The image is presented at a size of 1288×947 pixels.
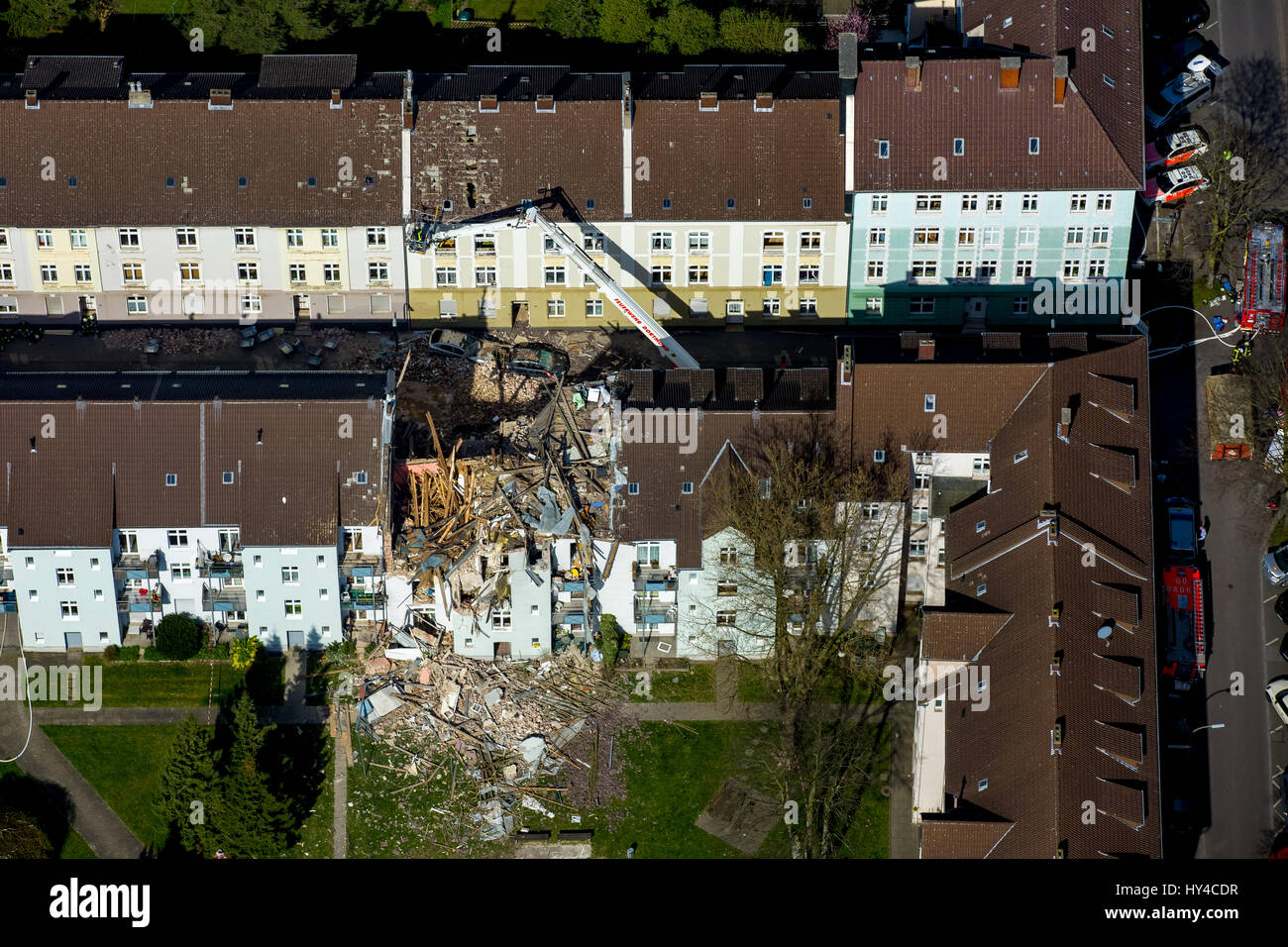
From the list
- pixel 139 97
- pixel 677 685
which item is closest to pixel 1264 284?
pixel 677 685

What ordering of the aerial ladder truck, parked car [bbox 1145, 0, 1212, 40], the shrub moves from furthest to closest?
parked car [bbox 1145, 0, 1212, 40] < the aerial ladder truck < the shrub

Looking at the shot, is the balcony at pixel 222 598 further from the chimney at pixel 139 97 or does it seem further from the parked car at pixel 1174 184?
the parked car at pixel 1174 184

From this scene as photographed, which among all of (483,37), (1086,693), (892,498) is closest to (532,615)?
(892,498)

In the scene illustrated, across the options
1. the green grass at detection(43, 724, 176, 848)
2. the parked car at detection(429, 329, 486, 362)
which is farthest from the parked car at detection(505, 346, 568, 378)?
the green grass at detection(43, 724, 176, 848)

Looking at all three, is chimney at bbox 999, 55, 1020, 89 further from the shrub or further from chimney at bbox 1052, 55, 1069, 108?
the shrub

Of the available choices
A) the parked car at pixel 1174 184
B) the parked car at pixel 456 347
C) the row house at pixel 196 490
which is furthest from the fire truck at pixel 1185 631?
the row house at pixel 196 490

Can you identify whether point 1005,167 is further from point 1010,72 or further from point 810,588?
point 810,588

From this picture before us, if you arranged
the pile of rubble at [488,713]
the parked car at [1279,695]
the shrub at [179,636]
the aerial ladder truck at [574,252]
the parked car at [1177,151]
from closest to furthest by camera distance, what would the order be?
the pile of rubble at [488,713] → the parked car at [1279,695] → the shrub at [179,636] → the aerial ladder truck at [574,252] → the parked car at [1177,151]
